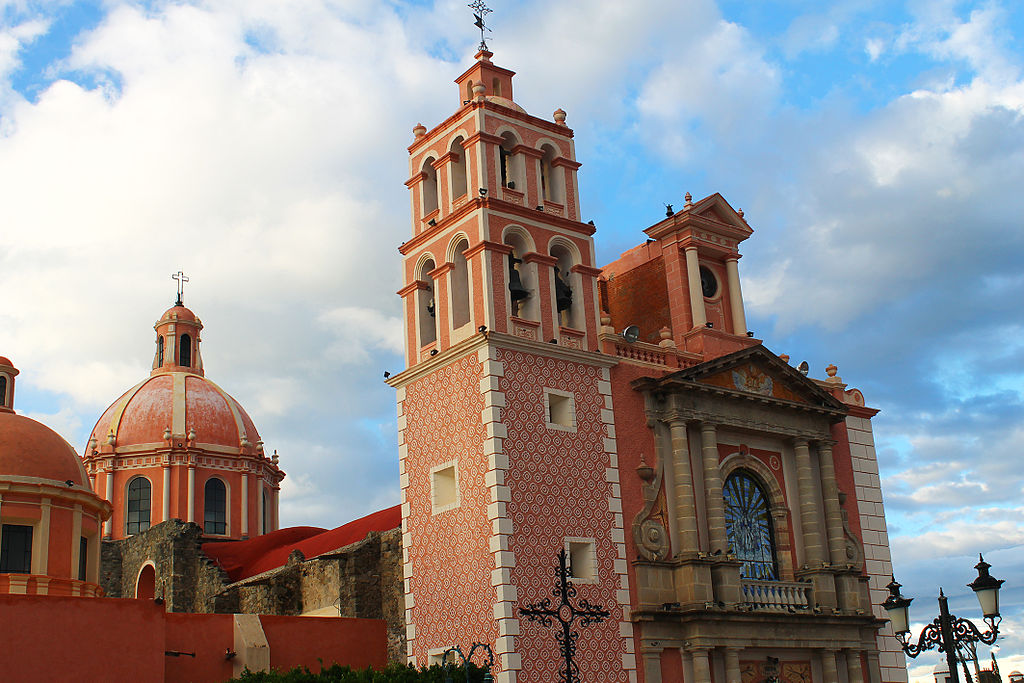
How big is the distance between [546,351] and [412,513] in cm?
401

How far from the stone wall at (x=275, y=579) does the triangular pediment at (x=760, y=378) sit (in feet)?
23.2

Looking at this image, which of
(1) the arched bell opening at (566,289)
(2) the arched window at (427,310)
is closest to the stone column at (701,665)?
(1) the arched bell opening at (566,289)

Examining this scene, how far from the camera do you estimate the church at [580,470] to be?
20312mm

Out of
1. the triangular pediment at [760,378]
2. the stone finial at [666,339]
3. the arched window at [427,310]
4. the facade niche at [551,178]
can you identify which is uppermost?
the facade niche at [551,178]

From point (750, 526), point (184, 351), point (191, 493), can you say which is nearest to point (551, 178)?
point (750, 526)

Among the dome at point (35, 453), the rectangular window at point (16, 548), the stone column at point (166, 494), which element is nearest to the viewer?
the rectangular window at point (16, 548)

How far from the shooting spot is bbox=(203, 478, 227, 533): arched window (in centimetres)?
3616

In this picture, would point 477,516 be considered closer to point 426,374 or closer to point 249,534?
→ point 426,374

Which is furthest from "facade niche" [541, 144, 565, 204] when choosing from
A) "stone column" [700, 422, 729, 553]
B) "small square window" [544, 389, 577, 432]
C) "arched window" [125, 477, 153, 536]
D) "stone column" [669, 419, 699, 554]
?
"arched window" [125, 477, 153, 536]

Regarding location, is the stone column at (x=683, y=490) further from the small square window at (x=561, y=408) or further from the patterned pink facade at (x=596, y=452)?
the small square window at (x=561, y=408)

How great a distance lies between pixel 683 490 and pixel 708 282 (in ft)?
20.4

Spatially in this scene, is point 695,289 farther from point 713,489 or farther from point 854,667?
point 854,667

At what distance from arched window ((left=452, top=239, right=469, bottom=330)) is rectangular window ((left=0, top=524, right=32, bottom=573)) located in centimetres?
996

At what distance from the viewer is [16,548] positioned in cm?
2334
